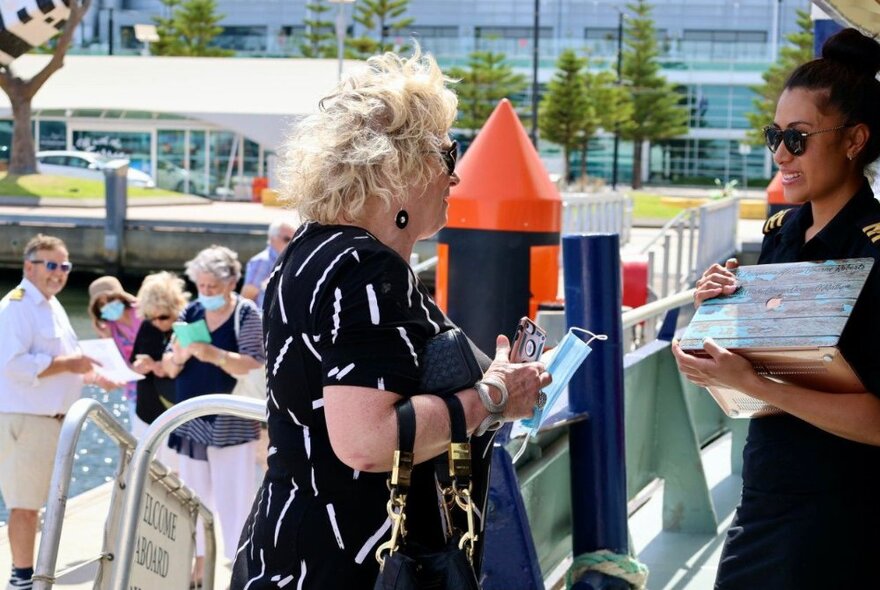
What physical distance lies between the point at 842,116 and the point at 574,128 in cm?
5377

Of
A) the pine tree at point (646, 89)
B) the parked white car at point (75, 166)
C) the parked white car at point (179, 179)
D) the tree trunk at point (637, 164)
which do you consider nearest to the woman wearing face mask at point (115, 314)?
the parked white car at point (75, 166)

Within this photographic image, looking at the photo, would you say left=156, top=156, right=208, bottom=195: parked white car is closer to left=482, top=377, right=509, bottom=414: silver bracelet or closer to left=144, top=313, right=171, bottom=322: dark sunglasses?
left=144, top=313, right=171, bottom=322: dark sunglasses

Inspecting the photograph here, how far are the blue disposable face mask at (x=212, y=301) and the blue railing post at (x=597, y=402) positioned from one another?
10.1 ft

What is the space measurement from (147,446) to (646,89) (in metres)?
58.2

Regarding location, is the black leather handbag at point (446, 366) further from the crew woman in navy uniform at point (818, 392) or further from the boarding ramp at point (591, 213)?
the boarding ramp at point (591, 213)

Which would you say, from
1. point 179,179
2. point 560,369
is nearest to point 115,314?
point 560,369

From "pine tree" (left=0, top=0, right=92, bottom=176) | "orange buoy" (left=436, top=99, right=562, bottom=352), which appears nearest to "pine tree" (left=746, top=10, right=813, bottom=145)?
"pine tree" (left=0, top=0, right=92, bottom=176)

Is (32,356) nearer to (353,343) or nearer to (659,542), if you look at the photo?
(659,542)

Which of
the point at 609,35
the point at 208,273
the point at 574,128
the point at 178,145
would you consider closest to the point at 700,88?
the point at 609,35

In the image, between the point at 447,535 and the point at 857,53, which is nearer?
the point at 447,535

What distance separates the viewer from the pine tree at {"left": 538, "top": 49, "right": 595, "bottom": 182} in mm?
54028

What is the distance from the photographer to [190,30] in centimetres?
5934

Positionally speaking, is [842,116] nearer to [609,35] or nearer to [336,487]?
[336,487]

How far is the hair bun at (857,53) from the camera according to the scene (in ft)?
7.93
